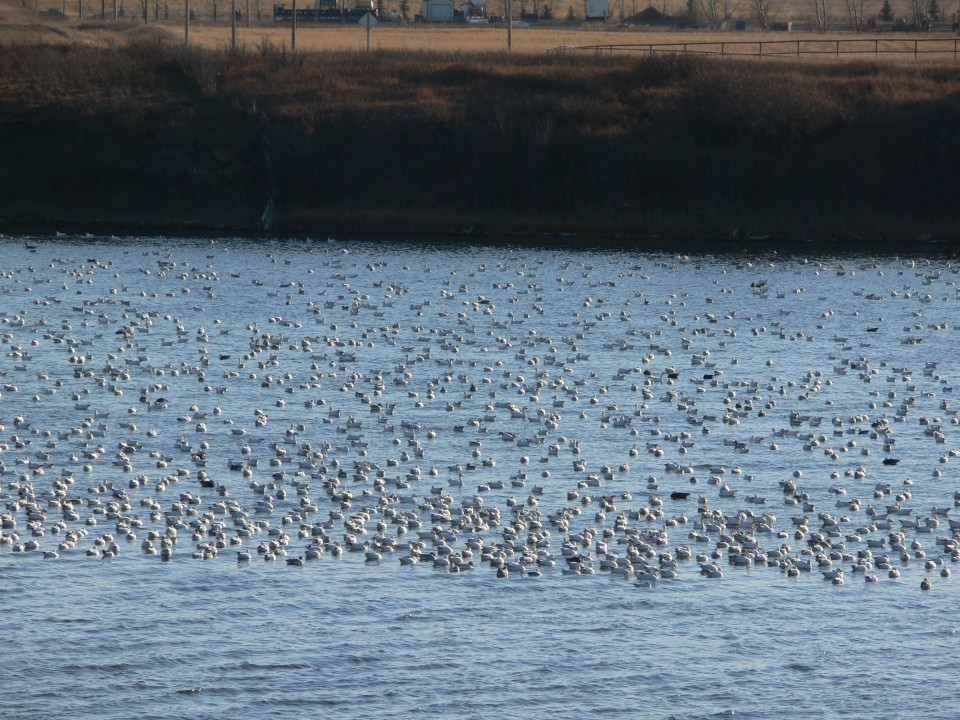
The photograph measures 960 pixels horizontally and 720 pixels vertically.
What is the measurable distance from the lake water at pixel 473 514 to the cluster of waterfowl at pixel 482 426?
0.30 feet

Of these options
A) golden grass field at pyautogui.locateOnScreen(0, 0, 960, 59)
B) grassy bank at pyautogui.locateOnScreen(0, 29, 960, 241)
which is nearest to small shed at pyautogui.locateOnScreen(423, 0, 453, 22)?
golden grass field at pyautogui.locateOnScreen(0, 0, 960, 59)

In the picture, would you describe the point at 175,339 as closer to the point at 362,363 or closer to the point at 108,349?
the point at 108,349

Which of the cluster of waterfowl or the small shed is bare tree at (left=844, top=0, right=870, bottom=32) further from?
the cluster of waterfowl

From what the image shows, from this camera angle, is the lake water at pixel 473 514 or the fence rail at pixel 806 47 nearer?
the lake water at pixel 473 514

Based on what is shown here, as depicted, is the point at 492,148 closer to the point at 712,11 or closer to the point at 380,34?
the point at 380,34

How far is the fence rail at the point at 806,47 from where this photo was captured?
99.8 metres

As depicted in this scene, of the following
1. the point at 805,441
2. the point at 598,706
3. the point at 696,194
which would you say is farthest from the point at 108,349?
the point at 696,194

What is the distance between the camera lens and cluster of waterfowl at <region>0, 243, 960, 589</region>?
65.6ft

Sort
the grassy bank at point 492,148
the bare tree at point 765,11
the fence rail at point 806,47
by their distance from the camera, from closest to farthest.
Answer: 1. the grassy bank at point 492,148
2. the fence rail at point 806,47
3. the bare tree at point 765,11

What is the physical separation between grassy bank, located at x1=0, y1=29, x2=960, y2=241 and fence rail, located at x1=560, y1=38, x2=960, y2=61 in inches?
929

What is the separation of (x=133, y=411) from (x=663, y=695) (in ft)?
50.3

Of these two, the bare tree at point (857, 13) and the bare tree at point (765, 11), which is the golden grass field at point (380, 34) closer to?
the bare tree at point (857, 13)

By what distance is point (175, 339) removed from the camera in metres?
36.8

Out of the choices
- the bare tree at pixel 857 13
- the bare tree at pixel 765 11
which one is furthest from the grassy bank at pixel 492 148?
the bare tree at pixel 765 11
